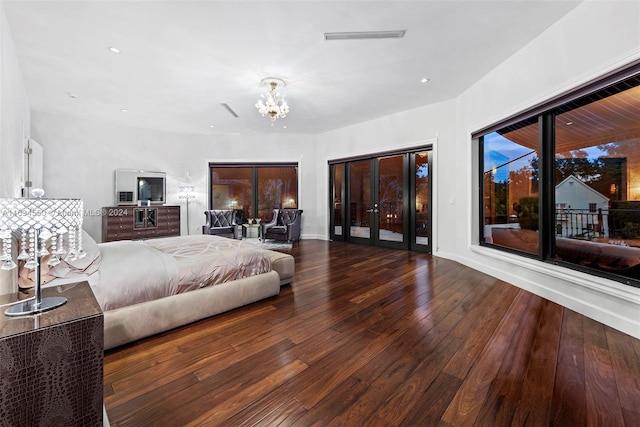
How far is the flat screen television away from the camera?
6.85 metres

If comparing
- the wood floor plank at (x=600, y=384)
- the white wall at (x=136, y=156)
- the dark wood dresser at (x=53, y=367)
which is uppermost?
the white wall at (x=136, y=156)

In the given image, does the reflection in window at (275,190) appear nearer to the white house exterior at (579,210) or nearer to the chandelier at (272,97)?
the chandelier at (272,97)

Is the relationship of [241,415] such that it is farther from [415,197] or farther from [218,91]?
[415,197]

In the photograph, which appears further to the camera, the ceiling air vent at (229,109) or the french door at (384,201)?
the french door at (384,201)

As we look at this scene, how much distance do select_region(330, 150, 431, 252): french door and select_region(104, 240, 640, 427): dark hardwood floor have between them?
288 centimetres

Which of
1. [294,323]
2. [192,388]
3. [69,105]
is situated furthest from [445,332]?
[69,105]

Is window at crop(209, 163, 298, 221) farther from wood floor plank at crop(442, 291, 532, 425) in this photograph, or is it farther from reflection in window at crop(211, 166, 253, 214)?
wood floor plank at crop(442, 291, 532, 425)

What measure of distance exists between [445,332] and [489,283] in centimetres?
178

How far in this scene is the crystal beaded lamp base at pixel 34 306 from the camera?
113 centimetres

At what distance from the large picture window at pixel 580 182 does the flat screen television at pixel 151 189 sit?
7.53 meters

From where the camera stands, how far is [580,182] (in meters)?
2.83

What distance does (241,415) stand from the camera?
1388 millimetres

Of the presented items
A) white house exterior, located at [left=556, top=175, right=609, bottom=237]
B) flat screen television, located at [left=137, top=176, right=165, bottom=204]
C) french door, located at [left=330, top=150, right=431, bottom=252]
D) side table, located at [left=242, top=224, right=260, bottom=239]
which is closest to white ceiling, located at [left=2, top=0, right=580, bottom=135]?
french door, located at [left=330, top=150, right=431, bottom=252]

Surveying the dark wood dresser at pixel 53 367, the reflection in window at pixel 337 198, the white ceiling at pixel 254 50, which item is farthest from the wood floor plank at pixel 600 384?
the reflection in window at pixel 337 198
